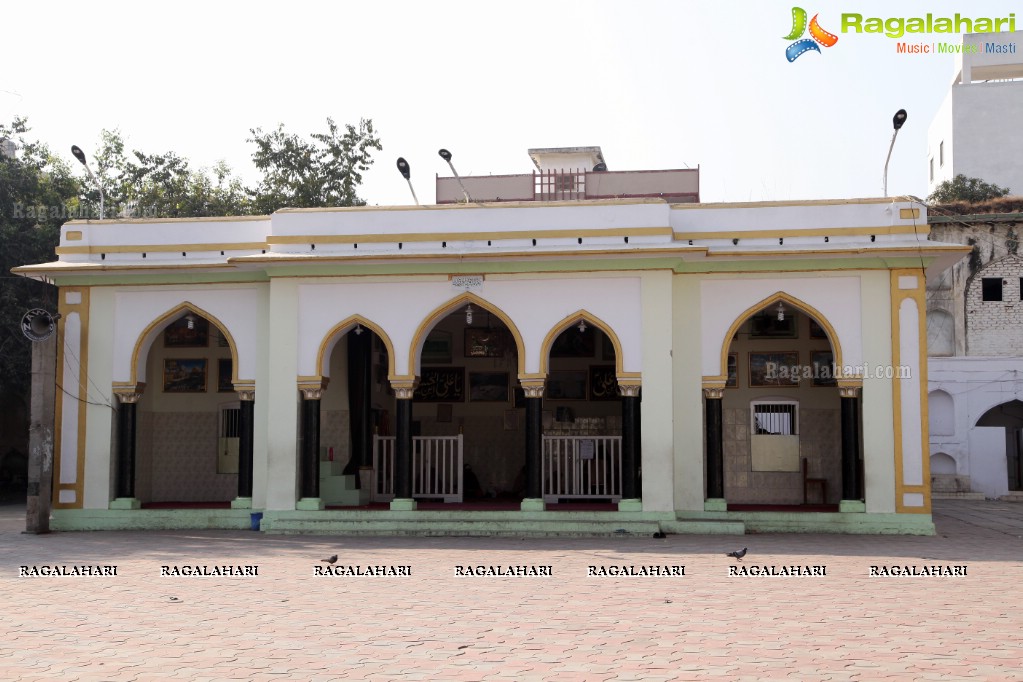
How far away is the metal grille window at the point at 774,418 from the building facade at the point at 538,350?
4 cm

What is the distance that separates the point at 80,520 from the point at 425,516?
556cm

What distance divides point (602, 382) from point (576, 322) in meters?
3.61

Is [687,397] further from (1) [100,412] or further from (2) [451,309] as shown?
(1) [100,412]

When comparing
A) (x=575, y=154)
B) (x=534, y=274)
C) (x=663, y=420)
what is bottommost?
(x=663, y=420)

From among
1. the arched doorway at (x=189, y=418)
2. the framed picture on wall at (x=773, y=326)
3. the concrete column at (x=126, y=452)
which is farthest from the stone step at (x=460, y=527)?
the framed picture on wall at (x=773, y=326)

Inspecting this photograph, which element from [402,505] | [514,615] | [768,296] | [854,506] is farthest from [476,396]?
[514,615]

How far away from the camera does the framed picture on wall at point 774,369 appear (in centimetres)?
1903

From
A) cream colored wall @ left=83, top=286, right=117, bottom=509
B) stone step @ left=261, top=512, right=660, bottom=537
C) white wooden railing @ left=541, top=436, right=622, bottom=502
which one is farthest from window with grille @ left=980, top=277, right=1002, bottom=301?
cream colored wall @ left=83, top=286, right=117, bottom=509

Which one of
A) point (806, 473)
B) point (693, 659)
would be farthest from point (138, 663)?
point (806, 473)

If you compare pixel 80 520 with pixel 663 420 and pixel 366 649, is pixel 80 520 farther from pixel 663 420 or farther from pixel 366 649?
pixel 366 649

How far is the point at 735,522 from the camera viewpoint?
1605 cm

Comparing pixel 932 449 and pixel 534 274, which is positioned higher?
pixel 534 274

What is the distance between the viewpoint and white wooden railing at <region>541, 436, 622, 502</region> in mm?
17625

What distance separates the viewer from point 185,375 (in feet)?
65.1
